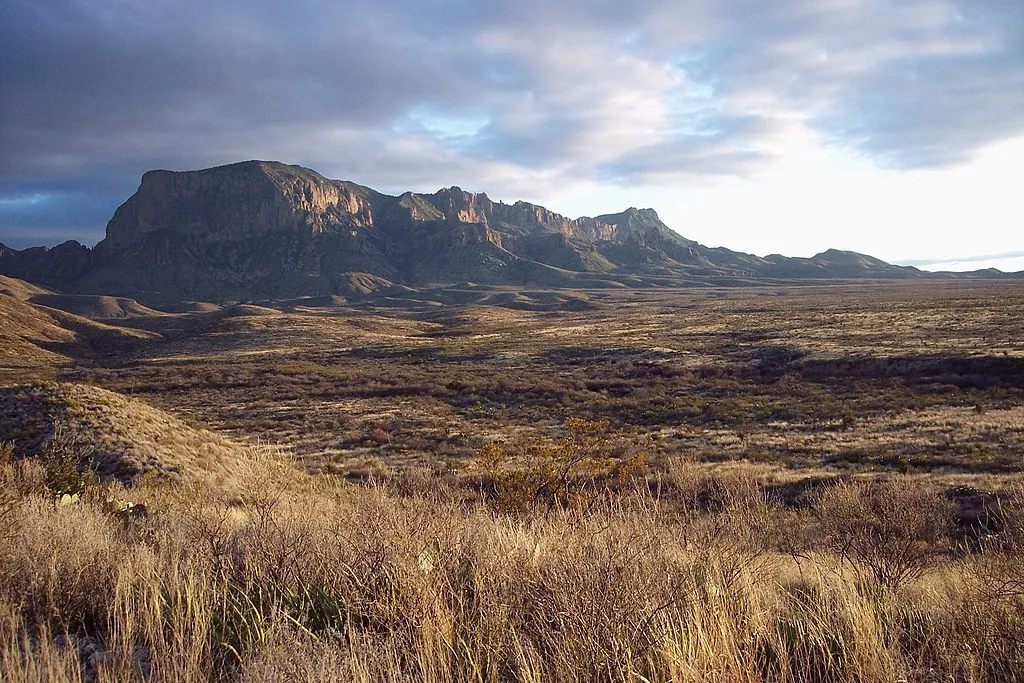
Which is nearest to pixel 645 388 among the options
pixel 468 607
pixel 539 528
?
pixel 539 528

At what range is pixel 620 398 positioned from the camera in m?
31.9

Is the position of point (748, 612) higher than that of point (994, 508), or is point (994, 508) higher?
point (748, 612)

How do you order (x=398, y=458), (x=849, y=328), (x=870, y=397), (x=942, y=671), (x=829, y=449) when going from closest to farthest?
1. (x=942, y=671)
2. (x=829, y=449)
3. (x=398, y=458)
4. (x=870, y=397)
5. (x=849, y=328)

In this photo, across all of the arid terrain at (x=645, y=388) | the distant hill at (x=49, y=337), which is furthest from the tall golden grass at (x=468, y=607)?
the distant hill at (x=49, y=337)

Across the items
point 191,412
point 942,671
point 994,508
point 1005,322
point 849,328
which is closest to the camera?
point 942,671

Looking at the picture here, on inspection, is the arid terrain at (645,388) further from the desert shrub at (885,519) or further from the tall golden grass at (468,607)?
the tall golden grass at (468,607)

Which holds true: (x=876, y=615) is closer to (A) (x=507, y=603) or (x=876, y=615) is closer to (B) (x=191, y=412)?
(A) (x=507, y=603)

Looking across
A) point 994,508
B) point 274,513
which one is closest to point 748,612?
point 274,513

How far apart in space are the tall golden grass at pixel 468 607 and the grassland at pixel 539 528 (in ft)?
0.08

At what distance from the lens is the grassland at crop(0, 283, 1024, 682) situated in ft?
9.60

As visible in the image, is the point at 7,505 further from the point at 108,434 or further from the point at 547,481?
the point at 108,434

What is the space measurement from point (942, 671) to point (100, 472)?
15072 mm

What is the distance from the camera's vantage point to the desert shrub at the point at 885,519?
6.03 metres

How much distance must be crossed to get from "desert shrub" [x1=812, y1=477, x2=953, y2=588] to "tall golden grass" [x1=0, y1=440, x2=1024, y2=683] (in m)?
0.84
